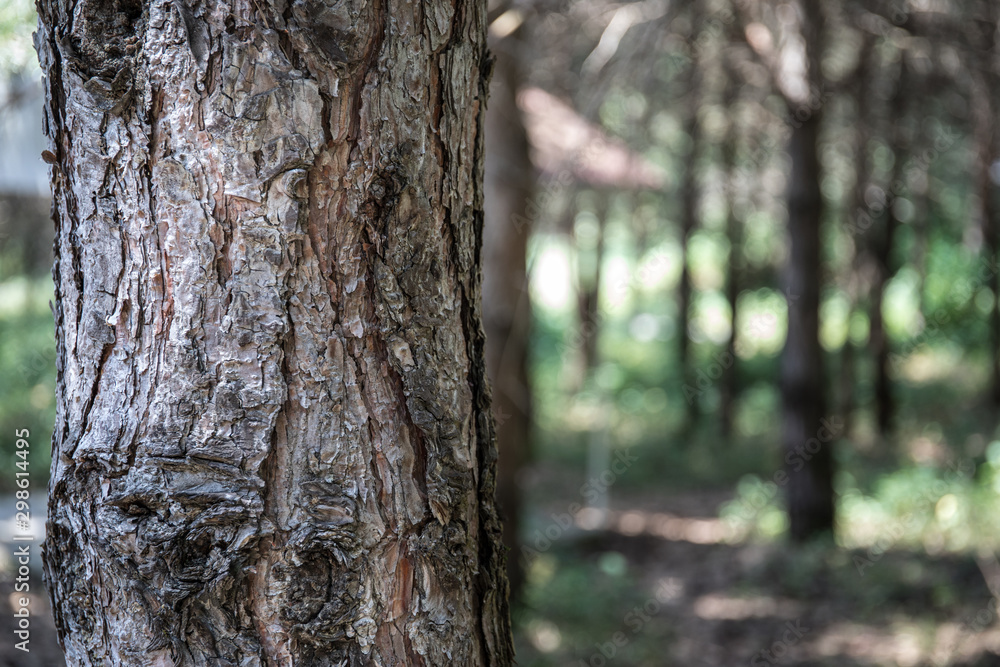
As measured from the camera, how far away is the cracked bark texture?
1.08 metres

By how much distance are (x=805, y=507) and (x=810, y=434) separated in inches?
27.8

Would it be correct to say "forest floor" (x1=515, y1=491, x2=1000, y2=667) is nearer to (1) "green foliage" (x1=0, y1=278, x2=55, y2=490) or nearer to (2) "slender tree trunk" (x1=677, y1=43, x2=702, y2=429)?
(1) "green foliage" (x1=0, y1=278, x2=55, y2=490)

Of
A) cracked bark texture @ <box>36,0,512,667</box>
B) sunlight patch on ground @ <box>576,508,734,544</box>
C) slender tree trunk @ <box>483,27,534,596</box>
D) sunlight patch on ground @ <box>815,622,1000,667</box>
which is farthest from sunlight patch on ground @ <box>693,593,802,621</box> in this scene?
cracked bark texture @ <box>36,0,512,667</box>

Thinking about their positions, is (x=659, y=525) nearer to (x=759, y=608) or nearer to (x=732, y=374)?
(x=759, y=608)

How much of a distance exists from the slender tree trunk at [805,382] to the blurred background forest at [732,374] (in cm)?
2

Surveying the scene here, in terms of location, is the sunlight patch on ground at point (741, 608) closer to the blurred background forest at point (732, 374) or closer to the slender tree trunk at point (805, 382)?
the blurred background forest at point (732, 374)

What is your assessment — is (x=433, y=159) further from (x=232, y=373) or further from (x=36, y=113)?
(x=36, y=113)

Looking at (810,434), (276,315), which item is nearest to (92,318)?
(276,315)

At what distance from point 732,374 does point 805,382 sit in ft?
18.5

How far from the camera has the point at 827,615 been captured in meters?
5.93

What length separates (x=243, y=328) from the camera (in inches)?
42.9

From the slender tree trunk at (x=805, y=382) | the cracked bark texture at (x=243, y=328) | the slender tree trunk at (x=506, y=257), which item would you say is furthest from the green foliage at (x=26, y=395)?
the slender tree trunk at (x=805, y=382)

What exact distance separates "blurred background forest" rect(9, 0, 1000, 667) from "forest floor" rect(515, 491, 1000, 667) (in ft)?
0.08

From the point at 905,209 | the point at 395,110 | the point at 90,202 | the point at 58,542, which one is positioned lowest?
the point at 58,542
